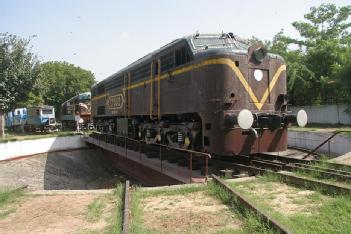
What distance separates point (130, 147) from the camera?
17.9 m

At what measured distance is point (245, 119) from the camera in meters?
9.80

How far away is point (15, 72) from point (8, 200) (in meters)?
26.7

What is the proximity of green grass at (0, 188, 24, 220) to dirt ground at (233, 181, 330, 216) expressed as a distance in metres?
4.45

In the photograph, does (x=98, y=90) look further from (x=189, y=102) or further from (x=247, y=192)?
(x=247, y=192)

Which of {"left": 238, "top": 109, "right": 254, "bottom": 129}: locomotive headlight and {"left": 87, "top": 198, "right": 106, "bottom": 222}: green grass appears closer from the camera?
{"left": 87, "top": 198, "right": 106, "bottom": 222}: green grass

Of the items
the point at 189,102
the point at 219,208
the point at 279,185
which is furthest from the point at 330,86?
the point at 219,208

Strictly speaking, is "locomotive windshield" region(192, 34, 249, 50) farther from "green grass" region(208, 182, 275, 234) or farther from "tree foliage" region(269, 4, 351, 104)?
"tree foliage" region(269, 4, 351, 104)

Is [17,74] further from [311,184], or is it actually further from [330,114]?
[311,184]

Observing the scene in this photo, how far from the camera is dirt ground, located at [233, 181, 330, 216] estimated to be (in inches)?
256

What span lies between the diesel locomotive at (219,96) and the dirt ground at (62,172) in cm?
670

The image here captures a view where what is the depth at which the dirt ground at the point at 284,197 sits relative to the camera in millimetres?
6498

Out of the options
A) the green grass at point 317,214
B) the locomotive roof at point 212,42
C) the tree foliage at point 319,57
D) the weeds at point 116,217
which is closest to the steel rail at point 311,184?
the green grass at point 317,214

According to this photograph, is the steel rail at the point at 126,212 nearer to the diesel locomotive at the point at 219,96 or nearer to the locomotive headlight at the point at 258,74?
the diesel locomotive at the point at 219,96

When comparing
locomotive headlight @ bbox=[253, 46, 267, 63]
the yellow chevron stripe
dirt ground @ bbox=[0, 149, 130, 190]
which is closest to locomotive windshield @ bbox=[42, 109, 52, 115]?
dirt ground @ bbox=[0, 149, 130, 190]
